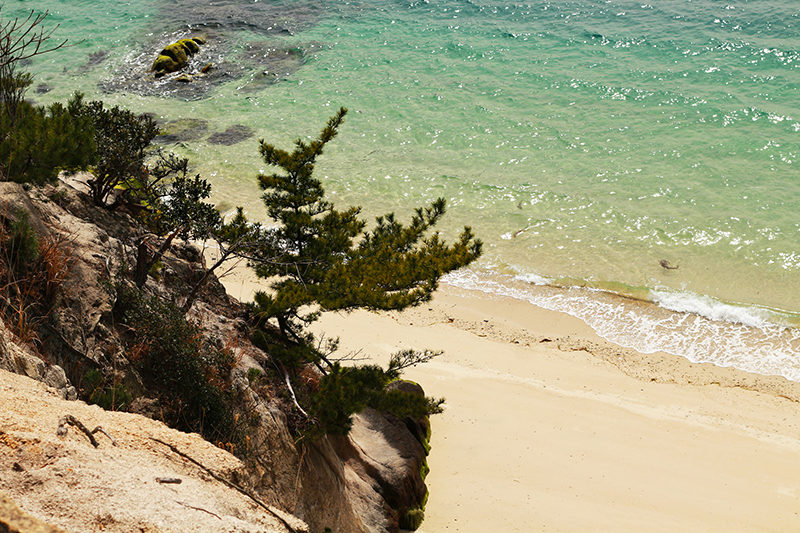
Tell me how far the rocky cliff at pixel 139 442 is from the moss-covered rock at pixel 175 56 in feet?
73.6

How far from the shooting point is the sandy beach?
31.8 ft

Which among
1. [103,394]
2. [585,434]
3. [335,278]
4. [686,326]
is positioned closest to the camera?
[103,394]

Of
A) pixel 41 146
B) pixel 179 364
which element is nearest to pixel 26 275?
pixel 41 146

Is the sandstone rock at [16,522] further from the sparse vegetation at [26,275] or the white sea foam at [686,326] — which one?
the white sea foam at [686,326]

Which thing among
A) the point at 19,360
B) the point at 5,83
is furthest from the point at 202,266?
the point at 19,360

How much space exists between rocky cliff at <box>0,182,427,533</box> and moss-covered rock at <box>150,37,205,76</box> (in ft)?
73.6

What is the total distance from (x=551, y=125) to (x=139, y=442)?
2140cm

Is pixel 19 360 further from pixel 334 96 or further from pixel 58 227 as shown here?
pixel 334 96

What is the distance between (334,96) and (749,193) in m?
16.9

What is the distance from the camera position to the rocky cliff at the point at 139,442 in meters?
3.76

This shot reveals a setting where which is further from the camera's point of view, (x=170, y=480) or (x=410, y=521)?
(x=410, y=521)

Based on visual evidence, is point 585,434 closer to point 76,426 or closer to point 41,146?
point 76,426

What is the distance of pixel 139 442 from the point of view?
16.7ft

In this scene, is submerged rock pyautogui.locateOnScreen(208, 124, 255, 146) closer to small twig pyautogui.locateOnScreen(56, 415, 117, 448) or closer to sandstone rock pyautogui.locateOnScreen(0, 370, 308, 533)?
sandstone rock pyautogui.locateOnScreen(0, 370, 308, 533)
